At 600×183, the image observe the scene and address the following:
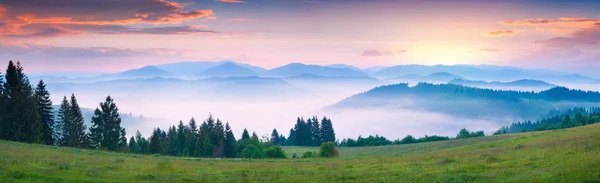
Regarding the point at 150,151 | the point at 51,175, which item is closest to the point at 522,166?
the point at 51,175

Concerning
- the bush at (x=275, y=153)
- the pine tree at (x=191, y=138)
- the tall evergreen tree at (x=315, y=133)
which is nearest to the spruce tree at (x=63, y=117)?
the pine tree at (x=191, y=138)

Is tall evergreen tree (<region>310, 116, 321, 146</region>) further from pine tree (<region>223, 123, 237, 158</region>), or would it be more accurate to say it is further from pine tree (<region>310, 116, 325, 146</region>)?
pine tree (<region>223, 123, 237, 158</region>)

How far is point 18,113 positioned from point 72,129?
1113cm

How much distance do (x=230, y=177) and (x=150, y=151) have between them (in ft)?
191

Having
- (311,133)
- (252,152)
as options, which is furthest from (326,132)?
(252,152)

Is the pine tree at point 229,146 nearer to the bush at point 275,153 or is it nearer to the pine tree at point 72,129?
the bush at point 275,153

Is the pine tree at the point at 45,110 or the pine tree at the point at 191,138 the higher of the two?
the pine tree at the point at 45,110

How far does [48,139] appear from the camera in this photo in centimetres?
5969

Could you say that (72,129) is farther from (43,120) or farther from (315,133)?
(315,133)

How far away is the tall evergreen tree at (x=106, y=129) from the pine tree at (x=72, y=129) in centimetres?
152

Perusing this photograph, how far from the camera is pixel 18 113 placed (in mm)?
51719

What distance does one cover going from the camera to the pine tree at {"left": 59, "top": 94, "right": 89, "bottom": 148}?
61.9 m

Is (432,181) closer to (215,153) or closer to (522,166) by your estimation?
(522,166)

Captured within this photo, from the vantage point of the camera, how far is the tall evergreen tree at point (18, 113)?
169ft
